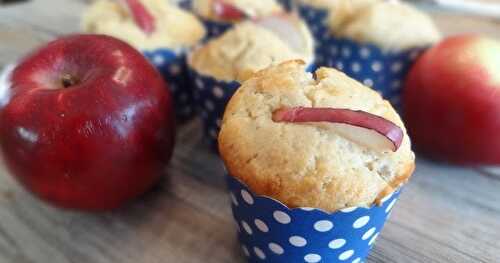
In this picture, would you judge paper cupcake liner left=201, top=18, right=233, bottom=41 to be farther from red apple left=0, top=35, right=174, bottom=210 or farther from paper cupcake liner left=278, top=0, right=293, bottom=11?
red apple left=0, top=35, right=174, bottom=210

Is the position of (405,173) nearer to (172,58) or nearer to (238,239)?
(238,239)

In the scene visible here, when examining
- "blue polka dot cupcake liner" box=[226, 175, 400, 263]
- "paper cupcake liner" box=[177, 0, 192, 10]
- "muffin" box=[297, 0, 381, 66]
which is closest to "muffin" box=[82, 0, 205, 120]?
"paper cupcake liner" box=[177, 0, 192, 10]

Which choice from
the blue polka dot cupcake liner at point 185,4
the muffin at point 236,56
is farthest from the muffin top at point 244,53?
the blue polka dot cupcake liner at point 185,4

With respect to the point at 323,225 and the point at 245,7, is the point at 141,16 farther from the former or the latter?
the point at 323,225

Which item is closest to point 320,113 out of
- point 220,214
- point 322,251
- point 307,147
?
point 307,147

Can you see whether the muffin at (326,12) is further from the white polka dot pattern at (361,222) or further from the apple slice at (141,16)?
the white polka dot pattern at (361,222)
